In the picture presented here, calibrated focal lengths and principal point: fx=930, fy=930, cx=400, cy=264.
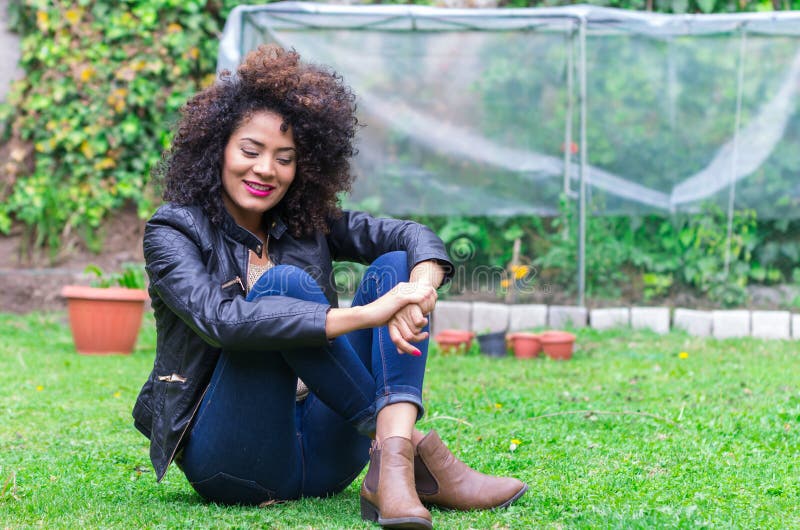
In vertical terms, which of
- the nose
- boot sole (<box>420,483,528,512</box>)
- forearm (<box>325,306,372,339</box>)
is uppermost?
the nose

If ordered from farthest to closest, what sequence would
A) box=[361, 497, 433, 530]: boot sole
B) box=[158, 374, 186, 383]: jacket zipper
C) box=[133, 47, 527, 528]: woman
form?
box=[158, 374, 186, 383]: jacket zipper < box=[133, 47, 527, 528]: woman < box=[361, 497, 433, 530]: boot sole

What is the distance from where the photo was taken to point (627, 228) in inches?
248

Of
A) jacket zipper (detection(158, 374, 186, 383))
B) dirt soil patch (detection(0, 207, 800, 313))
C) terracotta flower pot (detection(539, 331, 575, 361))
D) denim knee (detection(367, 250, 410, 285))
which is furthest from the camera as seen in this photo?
dirt soil patch (detection(0, 207, 800, 313))

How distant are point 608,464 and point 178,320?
127cm

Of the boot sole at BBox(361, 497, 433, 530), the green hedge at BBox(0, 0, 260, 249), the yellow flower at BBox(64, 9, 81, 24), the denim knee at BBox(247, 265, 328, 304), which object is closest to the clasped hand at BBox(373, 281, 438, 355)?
the denim knee at BBox(247, 265, 328, 304)

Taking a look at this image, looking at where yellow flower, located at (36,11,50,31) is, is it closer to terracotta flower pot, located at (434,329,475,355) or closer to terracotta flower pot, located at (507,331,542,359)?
terracotta flower pot, located at (434,329,475,355)

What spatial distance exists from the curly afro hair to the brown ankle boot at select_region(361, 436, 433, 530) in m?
0.71

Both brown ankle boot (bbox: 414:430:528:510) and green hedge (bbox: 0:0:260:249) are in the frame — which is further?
green hedge (bbox: 0:0:260:249)

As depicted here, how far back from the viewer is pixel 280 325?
1946mm

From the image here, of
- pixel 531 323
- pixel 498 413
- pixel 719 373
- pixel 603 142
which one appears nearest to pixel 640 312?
pixel 531 323

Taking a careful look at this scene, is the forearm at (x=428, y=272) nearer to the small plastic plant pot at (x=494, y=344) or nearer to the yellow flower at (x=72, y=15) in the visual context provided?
the small plastic plant pot at (x=494, y=344)

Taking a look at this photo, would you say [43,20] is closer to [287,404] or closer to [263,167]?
[263,167]

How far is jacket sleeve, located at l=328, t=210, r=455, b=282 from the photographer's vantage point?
8.18 feet

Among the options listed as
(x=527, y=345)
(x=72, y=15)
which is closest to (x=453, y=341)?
(x=527, y=345)
